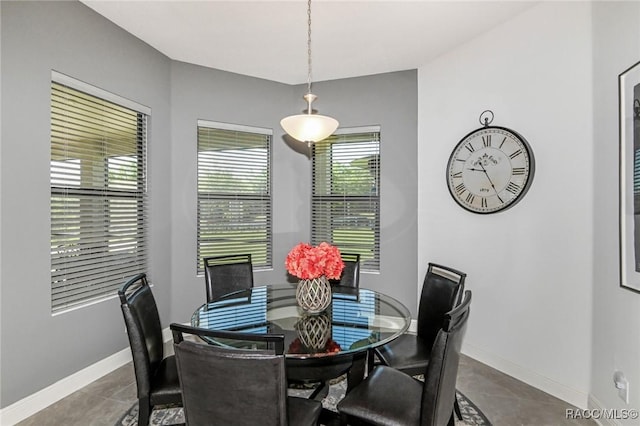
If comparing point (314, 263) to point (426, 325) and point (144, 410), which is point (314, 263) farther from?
point (144, 410)

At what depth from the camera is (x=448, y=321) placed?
142 centimetres

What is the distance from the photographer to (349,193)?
163 inches

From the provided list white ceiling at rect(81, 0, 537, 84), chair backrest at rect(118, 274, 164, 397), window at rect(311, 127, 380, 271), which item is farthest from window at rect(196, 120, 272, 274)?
chair backrest at rect(118, 274, 164, 397)

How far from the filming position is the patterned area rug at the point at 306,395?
2.20m

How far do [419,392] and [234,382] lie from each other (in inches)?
39.5

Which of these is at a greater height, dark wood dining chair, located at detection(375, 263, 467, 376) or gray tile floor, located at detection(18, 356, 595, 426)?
dark wood dining chair, located at detection(375, 263, 467, 376)

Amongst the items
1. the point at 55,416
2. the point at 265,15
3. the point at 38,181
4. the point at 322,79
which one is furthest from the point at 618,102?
the point at 55,416

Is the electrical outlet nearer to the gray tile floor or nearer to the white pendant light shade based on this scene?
the gray tile floor

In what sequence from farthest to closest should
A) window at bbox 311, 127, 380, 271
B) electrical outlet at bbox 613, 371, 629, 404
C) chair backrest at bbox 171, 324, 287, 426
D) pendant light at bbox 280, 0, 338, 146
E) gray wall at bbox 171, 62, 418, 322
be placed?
window at bbox 311, 127, 380, 271
gray wall at bbox 171, 62, 418, 322
pendant light at bbox 280, 0, 338, 146
electrical outlet at bbox 613, 371, 629, 404
chair backrest at bbox 171, 324, 287, 426

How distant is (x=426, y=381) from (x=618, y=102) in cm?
197

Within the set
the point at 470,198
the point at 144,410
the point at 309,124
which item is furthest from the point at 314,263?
the point at 470,198

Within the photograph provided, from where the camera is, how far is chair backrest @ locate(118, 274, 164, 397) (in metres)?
1.73

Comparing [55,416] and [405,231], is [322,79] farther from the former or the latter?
[55,416]

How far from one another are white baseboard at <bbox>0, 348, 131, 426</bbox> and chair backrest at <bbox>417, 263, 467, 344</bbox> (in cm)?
258
